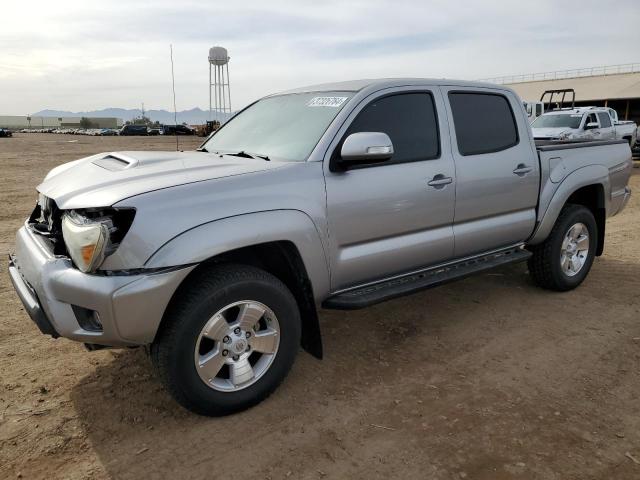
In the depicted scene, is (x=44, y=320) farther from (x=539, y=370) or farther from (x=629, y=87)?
(x=629, y=87)

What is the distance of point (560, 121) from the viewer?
637 inches

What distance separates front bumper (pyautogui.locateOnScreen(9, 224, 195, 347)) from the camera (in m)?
2.49

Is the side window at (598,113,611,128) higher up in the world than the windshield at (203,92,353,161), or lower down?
higher up

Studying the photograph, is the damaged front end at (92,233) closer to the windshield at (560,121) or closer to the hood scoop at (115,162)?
the hood scoop at (115,162)

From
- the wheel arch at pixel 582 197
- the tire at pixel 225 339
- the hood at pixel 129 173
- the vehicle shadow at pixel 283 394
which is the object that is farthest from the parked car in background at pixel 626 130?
the tire at pixel 225 339

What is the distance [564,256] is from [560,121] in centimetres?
1291

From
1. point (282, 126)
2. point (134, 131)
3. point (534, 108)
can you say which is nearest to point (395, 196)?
point (282, 126)

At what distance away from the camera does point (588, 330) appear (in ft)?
13.6

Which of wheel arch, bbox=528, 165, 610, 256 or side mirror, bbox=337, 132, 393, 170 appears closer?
side mirror, bbox=337, 132, 393, 170

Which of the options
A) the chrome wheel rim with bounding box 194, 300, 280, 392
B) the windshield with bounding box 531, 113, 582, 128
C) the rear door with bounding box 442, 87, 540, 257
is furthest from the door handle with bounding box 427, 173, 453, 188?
the windshield with bounding box 531, 113, 582, 128

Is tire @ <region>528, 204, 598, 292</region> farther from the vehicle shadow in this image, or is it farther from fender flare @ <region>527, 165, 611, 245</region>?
the vehicle shadow

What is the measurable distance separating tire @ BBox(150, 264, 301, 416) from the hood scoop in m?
0.89

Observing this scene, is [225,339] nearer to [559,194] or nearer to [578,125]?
[559,194]

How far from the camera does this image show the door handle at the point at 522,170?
Result: 4.25 metres
